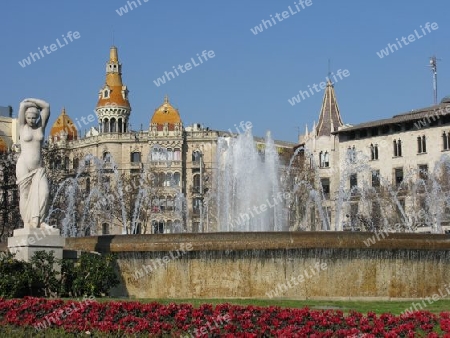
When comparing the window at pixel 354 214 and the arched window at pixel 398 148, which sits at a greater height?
the arched window at pixel 398 148

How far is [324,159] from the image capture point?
263 feet

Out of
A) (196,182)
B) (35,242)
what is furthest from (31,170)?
(196,182)

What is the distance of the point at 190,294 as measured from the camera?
17.1 metres

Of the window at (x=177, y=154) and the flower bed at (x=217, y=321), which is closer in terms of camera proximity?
the flower bed at (x=217, y=321)

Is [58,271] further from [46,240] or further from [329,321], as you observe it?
[329,321]

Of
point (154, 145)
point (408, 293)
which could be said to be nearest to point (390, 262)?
point (408, 293)

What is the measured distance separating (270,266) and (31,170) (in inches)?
208

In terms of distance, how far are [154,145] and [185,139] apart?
3.85m

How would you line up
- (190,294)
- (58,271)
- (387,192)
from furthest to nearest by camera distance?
(387,192) < (190,294) < (58,271)

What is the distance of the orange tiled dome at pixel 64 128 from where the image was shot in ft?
366

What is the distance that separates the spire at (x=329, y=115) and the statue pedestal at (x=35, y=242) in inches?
2591

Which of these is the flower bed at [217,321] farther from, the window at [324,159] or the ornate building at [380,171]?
the window at [324,159]

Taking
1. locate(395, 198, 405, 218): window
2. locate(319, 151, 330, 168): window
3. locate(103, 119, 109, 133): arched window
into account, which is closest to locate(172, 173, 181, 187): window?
locate(103, 119, 109, 133): arched window

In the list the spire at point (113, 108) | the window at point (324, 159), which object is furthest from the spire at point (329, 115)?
the spire at point (113, 108)
